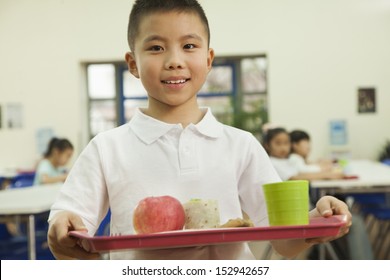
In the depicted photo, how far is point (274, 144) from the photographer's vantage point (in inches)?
82.8

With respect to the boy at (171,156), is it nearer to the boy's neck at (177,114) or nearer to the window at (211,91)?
the boy's neck at (177,114)

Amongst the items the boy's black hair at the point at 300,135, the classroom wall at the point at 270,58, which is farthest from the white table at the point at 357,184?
the classroom wall at the point at 270,58

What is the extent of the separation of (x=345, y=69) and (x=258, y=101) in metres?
0.19

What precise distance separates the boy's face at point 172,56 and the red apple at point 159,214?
134 millimetres

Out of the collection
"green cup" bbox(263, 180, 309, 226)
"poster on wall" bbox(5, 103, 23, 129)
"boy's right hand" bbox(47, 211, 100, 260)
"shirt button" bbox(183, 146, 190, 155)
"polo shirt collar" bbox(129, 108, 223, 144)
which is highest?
"poster on wall" bbox(5, 103, 23, 129)

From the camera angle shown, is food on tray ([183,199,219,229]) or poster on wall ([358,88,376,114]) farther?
poster on wall ([358,88,376,114])

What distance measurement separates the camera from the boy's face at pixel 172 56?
0.74m

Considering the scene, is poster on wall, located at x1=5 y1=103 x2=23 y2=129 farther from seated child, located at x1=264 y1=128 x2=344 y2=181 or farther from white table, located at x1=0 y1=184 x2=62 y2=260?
white table, located at x1=0 y1=184 x2=62 y2=260

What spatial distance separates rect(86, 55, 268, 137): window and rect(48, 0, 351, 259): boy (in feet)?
0.56

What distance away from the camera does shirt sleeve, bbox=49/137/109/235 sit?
29.7 inches

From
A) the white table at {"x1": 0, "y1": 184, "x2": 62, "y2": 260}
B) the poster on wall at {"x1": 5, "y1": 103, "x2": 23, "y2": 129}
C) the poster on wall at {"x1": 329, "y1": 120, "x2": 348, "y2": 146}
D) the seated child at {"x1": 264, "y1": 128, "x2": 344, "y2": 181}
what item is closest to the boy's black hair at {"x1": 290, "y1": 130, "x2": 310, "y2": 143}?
the seated child at {"x1": 264, "y1": 128, "x2": 344, "y2": 181}

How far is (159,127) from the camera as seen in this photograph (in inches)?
30.5

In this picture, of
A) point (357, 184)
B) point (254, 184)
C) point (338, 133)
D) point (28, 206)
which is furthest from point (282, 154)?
point (254, 184)
